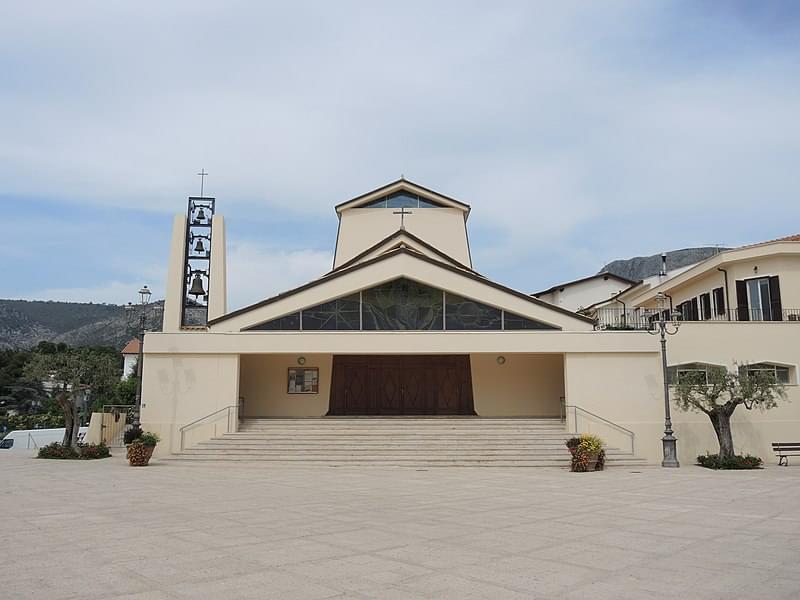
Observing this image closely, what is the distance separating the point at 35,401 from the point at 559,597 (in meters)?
64.3

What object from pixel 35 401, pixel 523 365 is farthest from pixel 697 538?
pixel 35 401

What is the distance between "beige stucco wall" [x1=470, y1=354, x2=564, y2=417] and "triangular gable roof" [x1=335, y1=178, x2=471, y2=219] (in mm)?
Result: 10254

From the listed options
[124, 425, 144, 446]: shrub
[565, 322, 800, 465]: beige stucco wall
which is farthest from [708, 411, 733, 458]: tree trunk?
[124, 425, 144, 446]: shrub

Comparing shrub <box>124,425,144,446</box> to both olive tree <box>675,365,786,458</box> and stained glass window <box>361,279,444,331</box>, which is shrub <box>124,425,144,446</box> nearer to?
stained glass window <box>361,279,444,331</box>

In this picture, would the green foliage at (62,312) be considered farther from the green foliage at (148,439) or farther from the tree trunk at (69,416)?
the green foliage at (148,439)

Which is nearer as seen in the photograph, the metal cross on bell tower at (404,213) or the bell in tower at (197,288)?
the bell in tower at (197,288)

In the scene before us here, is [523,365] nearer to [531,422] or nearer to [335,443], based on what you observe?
[531,422]

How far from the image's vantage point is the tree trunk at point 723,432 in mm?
19906

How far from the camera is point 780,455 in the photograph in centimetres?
2130

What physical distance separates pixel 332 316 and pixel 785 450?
49.0 ft

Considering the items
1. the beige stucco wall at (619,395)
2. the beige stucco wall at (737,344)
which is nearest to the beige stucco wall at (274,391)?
the beige stucco wall at (619,395)

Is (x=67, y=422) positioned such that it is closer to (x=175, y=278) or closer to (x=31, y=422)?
(x=175, y=278)

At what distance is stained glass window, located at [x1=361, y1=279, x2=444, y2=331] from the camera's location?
75.8ft

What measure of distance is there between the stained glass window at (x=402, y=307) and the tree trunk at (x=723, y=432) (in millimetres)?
8862
